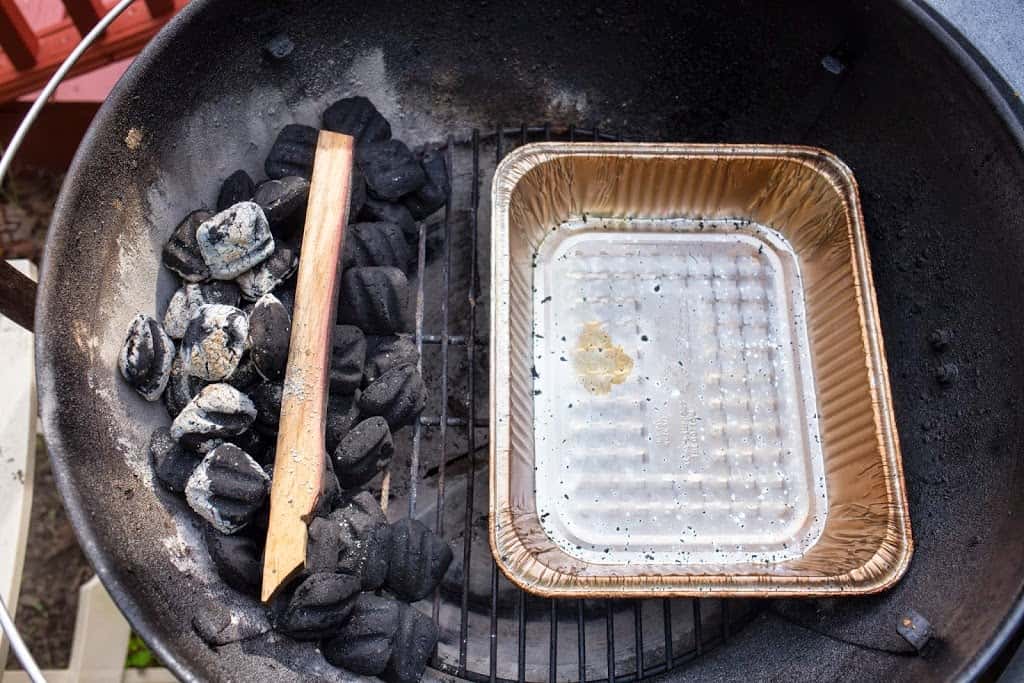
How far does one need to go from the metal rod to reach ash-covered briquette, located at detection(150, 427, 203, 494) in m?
0.50

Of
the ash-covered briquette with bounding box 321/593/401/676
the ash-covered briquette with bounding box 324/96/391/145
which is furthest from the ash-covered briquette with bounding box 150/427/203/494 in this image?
the ash-covered briquette with bounding box 324/96/391/145

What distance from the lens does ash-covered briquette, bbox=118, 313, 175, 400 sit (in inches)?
53.5

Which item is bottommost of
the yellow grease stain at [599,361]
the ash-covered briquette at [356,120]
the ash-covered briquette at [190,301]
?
the yellow grease stain at [599,361]

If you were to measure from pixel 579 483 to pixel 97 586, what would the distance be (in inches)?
45.4

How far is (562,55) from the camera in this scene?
1784 mm

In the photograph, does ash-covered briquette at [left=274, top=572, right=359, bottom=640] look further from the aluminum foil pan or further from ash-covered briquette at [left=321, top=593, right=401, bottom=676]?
the aluminum foil pan

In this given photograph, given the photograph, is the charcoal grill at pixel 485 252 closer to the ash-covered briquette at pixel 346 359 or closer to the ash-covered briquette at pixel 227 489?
the ash-covered briquette at pixel 227 489

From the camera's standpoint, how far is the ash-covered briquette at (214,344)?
1386 mm

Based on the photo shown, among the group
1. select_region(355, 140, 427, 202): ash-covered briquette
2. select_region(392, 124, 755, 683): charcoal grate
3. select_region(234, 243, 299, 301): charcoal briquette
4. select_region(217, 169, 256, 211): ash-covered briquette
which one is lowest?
select_region(392, 124, 755, 683): charcoal grate

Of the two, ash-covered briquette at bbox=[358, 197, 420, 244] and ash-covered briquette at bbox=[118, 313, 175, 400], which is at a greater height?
ash-covered briquette at bbox=[358, 197, 420, 244]

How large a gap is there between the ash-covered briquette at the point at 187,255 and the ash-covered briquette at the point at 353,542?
479 mm

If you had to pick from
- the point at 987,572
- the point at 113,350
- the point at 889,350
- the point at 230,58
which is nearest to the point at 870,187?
the point at 889,350

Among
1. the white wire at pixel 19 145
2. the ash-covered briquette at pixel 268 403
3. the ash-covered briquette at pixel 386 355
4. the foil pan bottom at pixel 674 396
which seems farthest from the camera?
the foil pan bottom at pixel 674 396

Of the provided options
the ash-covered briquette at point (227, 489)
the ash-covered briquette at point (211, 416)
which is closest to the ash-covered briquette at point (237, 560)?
the ash-covered briquette at point (227, 489)
